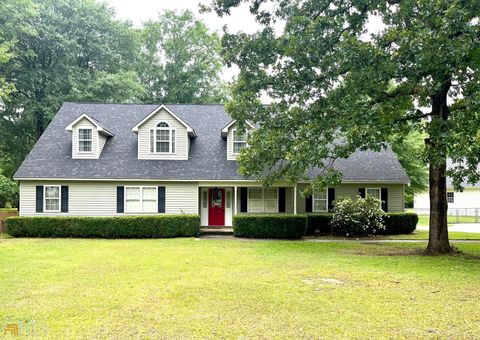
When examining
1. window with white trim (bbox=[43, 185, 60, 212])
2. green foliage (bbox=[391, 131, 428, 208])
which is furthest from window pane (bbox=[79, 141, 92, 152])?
green foliage (bbox=[391, 131, 428, 208])

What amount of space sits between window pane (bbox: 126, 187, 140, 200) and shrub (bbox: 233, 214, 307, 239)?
216 inches

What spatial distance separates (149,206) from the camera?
21219mm

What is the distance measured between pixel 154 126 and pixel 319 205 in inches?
390

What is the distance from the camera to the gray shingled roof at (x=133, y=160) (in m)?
21.1

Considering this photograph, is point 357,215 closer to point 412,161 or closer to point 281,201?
point 281,201

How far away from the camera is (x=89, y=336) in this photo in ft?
18.4

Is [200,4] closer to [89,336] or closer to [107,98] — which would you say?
[89,336]

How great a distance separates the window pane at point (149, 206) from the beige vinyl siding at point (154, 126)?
2.55 metres

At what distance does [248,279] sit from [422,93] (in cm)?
826

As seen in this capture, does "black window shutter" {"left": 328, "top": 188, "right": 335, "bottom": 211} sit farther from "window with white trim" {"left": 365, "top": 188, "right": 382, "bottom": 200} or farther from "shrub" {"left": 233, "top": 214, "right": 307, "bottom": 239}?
"shrub" {"left": 233, "top": 214, "right": 307, "bottom": 239}

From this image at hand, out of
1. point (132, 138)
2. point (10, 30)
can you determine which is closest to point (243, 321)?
point (132, 138)

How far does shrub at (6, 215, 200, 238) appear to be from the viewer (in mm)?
19219

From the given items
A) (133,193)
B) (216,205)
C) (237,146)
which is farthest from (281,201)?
(133,193)

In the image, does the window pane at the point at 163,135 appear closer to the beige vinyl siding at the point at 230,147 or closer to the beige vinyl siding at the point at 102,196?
the beige vinyl siding at the point at 102,196
